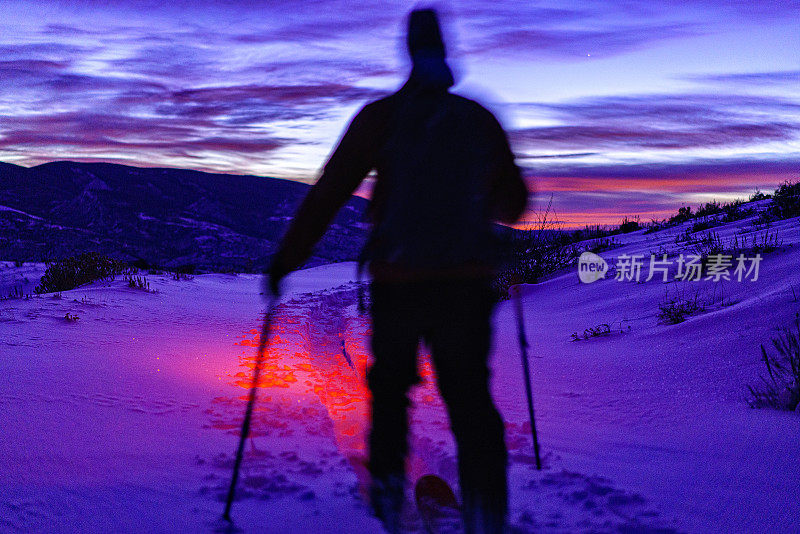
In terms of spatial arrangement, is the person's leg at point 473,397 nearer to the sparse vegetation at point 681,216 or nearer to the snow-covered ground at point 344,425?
the snow-covered ground at point 344,425

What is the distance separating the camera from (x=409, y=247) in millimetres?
1956

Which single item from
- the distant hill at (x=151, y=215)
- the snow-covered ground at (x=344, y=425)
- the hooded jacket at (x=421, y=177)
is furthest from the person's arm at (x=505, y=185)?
the distant hill at (x=151, y=215)

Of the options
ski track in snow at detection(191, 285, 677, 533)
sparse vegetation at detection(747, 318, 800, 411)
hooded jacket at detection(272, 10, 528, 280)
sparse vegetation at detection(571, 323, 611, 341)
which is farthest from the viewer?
sparse vegetation at detection(571, 323, 611, 341)

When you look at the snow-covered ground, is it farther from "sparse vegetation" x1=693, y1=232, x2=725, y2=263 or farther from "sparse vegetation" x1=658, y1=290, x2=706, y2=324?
"sparse vegetation" x1=693, y1=232, x2=725, y2=263

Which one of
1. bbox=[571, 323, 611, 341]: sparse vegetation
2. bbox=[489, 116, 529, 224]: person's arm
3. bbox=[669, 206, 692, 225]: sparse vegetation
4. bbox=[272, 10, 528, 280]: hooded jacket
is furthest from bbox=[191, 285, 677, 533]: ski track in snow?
bbox=[669, 206, 692, 225]: sparse vegetation

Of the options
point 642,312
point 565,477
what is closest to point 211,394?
point 565,477

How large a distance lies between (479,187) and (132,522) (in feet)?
5.95

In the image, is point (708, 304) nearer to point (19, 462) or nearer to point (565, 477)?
point (565, 477)

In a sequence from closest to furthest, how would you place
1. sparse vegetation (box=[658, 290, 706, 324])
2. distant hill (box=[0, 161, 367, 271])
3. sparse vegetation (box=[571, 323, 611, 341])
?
sparse vegetation (box=[658, 290, 706, 324])
sparse vegetation (box=[571, 323, 611, 341])
distant hill (box=[0, 161, 367, 271])

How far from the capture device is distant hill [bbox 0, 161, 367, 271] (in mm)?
44062

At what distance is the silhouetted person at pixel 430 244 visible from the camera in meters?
1.97

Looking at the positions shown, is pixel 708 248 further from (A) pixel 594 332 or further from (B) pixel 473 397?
(B) pixel 473 397

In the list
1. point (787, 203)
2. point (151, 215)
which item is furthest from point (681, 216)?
point (151, 215)

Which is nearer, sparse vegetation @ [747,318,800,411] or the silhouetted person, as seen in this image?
the silhouetted person
